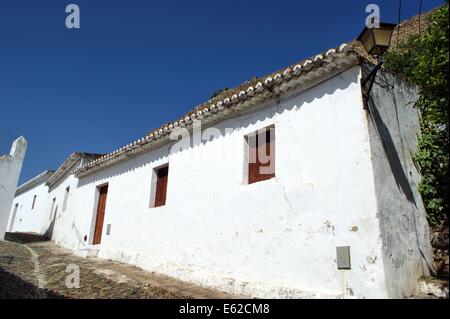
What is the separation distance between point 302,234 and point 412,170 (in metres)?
2.17

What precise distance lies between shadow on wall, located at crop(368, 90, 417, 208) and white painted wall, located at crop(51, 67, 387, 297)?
1.02ft

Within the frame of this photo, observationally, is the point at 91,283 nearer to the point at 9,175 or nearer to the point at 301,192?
the point at 301,192

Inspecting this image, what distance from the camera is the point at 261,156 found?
638 centimetres

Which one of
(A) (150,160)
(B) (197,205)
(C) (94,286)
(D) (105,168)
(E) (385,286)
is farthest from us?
(D) (105,168)

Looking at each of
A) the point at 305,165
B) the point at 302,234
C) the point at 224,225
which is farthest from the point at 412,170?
the point at 224,225

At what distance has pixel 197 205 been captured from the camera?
724cm

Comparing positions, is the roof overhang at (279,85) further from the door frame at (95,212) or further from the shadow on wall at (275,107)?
the door frame at (95,212)

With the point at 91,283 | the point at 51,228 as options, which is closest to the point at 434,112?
the point at 91,283

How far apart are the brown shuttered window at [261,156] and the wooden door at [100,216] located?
21.8 ft

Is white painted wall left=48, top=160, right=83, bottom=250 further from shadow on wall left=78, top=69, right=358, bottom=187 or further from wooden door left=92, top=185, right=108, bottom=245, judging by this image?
shadow on wall left=78, top=69, right=358, bottom=187

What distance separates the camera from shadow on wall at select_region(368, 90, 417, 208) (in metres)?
5.09

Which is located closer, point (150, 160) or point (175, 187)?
point (175, 187)

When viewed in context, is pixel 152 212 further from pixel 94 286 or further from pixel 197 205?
pixel 94 286
